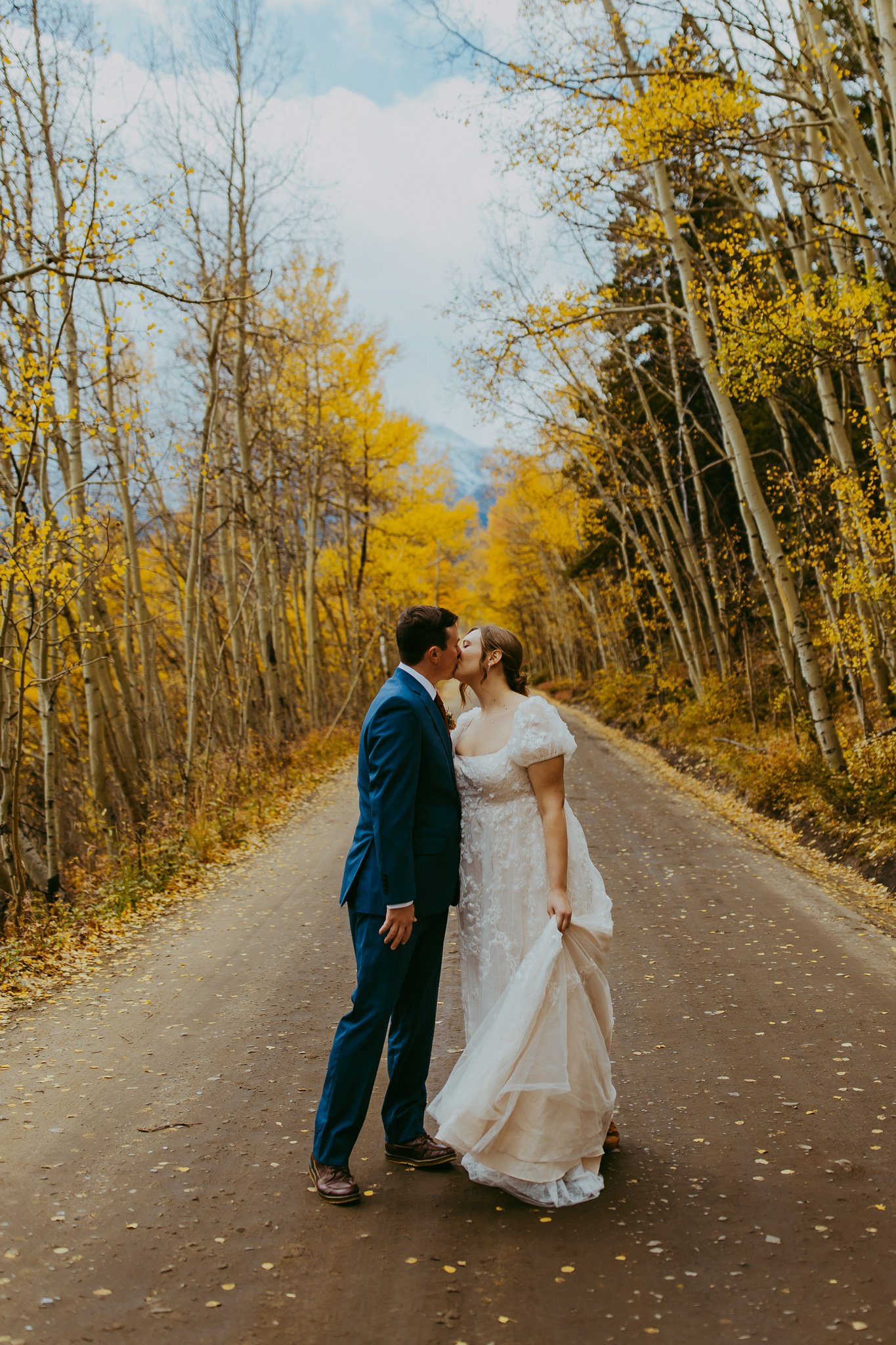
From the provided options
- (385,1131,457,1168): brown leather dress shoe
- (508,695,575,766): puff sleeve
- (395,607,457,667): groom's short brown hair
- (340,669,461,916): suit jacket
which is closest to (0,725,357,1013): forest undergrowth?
(385,1131,457,1168): brown leather dress shoe

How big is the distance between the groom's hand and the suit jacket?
1.4 inches

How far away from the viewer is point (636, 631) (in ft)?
93.9

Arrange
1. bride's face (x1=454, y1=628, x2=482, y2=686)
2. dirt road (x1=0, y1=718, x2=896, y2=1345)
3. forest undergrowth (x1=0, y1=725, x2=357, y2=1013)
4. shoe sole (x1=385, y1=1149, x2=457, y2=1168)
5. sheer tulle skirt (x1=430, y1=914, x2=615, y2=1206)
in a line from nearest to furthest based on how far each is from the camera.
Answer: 1. dirt road (x1=0, y1=718, x2=896, y2=1345)
2. sheer tulle skirt (x1=430, y1=914, x2=615, y2=1206)
3. shoe sole (x1=385, y1=1149, x2=457, y2=1168)
4. bride's face (x1=454, y1=628, x2=482, y2=686)
5. forest undergrowth (x1=0, y1=725, x2=357, y2=1013)

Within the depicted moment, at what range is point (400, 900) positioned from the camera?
11.0 feet

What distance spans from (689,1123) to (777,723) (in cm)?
1226

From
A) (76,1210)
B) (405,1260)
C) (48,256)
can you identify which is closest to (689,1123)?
(405,1260)

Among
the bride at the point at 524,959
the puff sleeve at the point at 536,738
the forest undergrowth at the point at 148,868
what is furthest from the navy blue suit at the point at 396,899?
the forest undergrowth at the point at 148,868

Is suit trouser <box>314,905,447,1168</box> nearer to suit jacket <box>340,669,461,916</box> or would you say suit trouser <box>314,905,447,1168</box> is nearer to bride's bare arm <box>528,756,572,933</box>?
suit jacket <box>340,669,461,916</box>

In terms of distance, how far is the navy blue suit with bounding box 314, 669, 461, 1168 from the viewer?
11.1 feet

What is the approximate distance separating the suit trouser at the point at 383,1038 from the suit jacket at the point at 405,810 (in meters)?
0.12

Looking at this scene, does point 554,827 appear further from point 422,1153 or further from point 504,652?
point 422,1153

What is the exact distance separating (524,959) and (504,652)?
1.09 m

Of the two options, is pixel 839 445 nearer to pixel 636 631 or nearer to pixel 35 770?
pixel 35 770

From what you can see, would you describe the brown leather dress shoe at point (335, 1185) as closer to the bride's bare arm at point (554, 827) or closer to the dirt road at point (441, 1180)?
the dirt road at point (441, 1180)
